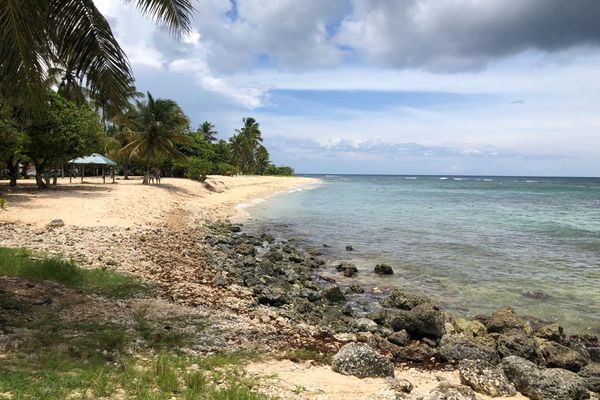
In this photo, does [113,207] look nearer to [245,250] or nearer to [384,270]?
[245,250]

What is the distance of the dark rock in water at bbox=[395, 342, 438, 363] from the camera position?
26.7ft

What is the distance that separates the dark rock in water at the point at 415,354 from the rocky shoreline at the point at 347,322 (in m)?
0.03

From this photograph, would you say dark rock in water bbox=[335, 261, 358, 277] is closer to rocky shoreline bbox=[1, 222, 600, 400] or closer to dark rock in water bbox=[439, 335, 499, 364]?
rocky shoreline bbox=[1, 222, 600, 400]

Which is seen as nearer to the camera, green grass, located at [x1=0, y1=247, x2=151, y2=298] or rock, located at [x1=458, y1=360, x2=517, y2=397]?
rock, located at [x1=458, y1=360, x2=517, y2=397]

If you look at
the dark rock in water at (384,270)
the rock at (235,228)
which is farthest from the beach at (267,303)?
the dark rock in water at (384,270)

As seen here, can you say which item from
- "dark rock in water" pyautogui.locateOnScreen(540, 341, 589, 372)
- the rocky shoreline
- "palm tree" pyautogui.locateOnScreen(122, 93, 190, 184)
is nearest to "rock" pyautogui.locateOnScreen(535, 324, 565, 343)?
the rocky shoreline

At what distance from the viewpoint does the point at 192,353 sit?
660cm

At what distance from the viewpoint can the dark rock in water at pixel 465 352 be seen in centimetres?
823

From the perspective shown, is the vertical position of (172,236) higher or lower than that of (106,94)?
lower

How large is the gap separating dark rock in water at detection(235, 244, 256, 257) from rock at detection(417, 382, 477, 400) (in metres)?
11.8

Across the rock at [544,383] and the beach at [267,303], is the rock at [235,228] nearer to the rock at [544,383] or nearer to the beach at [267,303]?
the beach at [267,303]

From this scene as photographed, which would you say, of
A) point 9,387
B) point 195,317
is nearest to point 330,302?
point 195,317

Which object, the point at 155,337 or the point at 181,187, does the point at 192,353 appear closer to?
the point at 155,337

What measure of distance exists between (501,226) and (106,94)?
28.6m
